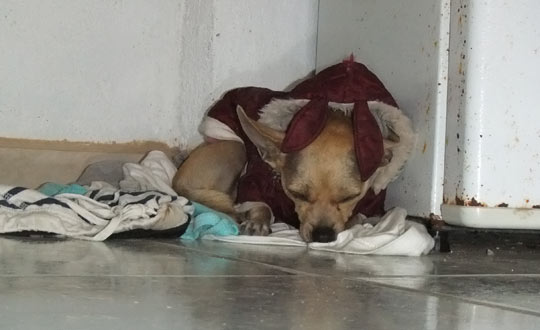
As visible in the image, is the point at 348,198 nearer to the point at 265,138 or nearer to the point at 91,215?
the point at 265,138

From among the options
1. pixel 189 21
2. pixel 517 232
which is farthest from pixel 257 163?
pixel 517 232

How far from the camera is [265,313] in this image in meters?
0.88

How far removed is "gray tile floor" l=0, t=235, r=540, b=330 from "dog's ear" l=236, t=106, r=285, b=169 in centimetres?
58

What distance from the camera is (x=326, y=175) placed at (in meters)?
2.12

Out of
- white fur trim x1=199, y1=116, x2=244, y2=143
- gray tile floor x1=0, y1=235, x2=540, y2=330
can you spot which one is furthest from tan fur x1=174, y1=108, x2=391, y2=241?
gray tile floor x1=0, y1=235, x2=540, y2=330

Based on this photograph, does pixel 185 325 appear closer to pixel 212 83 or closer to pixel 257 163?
pixel 257 163

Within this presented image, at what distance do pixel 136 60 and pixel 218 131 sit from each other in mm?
334

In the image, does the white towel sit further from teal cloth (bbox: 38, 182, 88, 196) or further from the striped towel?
teal cloth (bbox: 38, 182, 88, 196)

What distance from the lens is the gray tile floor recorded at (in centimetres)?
85

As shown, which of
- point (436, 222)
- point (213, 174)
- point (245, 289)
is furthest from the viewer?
point (213, 174)

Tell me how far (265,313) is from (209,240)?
0.93 meters

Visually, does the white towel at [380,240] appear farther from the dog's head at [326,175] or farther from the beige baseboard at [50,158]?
the beige baseboard at [50,158]

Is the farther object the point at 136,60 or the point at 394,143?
the point at 136,60

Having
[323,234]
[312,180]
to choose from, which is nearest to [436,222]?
[323,234]
